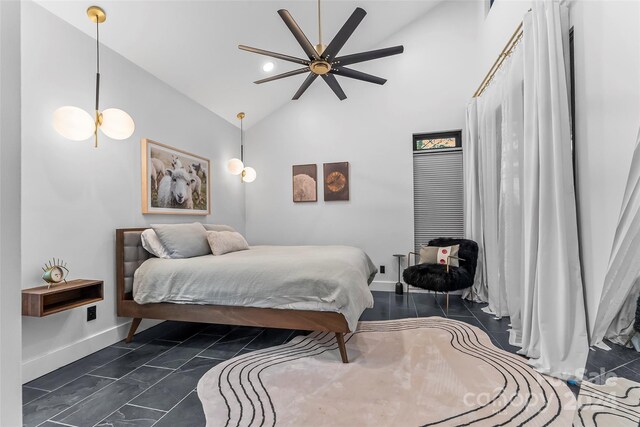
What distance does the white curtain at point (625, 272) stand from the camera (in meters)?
1.42

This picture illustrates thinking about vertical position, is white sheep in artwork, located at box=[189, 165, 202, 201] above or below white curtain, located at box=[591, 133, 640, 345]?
above

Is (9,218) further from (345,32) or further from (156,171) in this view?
(156,171)

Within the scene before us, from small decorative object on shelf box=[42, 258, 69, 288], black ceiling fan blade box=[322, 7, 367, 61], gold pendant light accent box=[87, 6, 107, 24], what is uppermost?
gold pendant light accent box=[87, 6, 107, 24]

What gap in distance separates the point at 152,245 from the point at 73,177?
849 millimetres

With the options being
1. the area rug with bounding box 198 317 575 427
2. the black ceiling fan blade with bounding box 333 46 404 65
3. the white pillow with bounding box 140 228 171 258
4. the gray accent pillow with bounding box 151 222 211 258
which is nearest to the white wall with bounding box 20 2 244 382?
the white pillow with bounding box 140 228 171 258

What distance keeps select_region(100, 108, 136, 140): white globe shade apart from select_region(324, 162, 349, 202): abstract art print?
111 inches

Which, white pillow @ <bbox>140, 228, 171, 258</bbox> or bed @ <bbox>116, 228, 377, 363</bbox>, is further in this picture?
white pillow @ <bbox>140, 228, 171, 258</bbox>

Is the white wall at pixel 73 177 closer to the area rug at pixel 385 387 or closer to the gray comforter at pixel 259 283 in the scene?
the gray comforter at pixel 259 283

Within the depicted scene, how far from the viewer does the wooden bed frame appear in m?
2.25

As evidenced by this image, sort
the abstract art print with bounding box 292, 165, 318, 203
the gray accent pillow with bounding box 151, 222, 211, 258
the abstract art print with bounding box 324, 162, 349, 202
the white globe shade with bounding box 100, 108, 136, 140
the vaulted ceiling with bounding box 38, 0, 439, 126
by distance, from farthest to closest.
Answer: the abstract art print with bounding box 292, 165, 318, 203
the abstract art print with bounding box 324, 162, 349, 202
the gray accent pillow with bounding box 151, 222, 211, 258
the vaulted ceiling with bounding box 38, 0, 439, 126
the white globe shade with bounding box 100, 108, 136, 140

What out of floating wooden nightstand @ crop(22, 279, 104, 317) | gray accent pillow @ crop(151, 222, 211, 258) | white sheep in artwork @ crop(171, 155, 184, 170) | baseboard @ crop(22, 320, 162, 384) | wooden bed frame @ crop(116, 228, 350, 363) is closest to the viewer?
floating wooden nightstand @ crop(22, 279, 104, 317)

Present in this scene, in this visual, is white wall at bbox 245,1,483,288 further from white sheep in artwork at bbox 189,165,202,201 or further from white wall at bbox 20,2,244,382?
white wall at bbox 20,2,244,382

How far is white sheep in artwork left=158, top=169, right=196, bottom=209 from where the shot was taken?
335 centimetres

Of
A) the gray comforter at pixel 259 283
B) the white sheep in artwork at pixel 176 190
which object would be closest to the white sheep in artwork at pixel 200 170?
the white sheep in artwork at pixel 176 190
